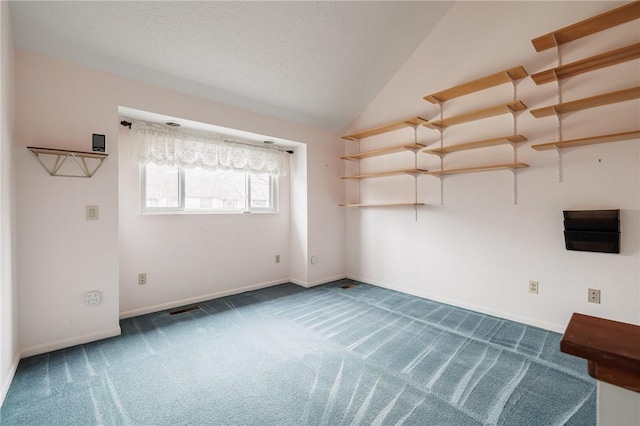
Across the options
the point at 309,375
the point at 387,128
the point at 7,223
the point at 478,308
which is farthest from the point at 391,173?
the point at 7,223

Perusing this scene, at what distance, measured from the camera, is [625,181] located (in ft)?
7.47

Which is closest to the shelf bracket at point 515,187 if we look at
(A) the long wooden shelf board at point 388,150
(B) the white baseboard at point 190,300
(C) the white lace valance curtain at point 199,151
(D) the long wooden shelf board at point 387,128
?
(A) the long wooden shelf board at point 388,150

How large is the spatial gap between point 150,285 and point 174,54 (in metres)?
2.37

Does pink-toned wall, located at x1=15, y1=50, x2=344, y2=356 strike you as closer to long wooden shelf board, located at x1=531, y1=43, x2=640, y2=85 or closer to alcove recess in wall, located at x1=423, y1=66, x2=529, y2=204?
alcove recess in wall, located at x1=423, y1=66, x2=529, y2=204

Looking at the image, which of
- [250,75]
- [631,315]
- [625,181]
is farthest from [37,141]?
[631,315]

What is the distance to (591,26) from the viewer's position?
2.27 metres

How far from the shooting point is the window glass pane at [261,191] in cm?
408

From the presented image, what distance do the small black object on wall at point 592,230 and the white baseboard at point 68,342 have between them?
407 cm

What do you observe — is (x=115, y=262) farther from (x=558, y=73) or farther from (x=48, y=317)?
(x=558, y=73)

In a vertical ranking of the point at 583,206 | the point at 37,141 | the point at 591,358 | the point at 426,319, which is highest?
the point at 37,141

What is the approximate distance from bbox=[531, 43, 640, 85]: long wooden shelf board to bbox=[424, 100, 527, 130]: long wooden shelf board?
24cm

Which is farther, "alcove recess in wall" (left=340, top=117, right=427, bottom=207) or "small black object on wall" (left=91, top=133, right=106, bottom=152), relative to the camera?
"alcove recess in wall" (left=340, top=117, right=427, bottom=207)

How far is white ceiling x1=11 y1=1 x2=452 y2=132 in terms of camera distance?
2189mm

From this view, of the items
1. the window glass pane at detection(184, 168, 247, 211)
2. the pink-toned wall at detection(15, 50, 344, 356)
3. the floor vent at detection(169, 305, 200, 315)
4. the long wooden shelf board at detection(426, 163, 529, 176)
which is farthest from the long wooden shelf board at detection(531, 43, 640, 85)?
the floor vent at detection(169, 305, 200, 315)
